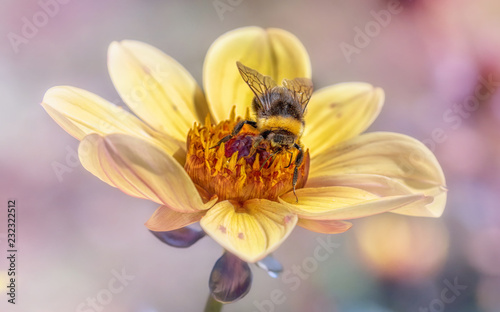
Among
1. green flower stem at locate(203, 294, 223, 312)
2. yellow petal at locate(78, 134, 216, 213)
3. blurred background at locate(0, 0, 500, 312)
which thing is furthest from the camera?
blurred background at locate(0, 0, 500, 312)

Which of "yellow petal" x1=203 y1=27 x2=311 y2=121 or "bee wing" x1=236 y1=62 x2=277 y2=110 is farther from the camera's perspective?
"yellow petal" x1=203 y1=27 x2=311 y2=121

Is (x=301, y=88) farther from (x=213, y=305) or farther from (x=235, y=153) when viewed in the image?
(x=213, y=305)

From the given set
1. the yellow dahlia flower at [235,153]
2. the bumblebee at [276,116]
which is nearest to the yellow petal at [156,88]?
the yellow dahlia flower at [235,153]

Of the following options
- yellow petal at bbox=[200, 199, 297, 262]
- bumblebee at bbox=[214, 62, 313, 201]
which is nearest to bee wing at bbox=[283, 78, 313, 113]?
bumblebee at bbox=[214, 62, 313, 201]

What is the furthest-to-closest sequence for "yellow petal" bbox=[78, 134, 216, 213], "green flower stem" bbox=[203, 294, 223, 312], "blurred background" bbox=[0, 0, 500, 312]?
"blurred background" bbox=[0, 0, 500, 312]
"green flower stem" bbox=[203, 294, 223, 312]
"yellow petal" bbox=[78, 134, 216, 213]

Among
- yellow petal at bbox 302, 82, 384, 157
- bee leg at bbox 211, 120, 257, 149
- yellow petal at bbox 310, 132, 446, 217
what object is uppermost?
bee leg at bbox 211, 120, 257, 149

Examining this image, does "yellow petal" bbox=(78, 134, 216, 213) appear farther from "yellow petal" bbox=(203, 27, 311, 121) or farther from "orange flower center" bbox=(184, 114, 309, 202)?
"yellow petal" bbox=(203, 27, 311, 121)
